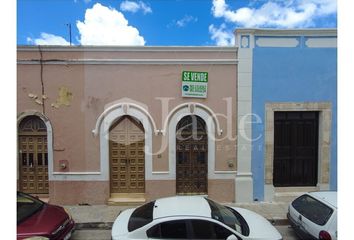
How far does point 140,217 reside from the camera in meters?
4.55

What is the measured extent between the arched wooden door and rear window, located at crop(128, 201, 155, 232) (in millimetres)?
2788

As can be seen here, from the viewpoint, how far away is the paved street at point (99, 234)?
5766 millimetres

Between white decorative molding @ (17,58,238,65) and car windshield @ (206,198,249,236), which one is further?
white decorative molding @ (17,58,238,65)

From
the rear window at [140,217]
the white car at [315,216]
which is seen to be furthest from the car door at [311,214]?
the rear window at [140,217]

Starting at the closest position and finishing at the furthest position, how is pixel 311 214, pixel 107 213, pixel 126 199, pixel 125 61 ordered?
pixel 311 214 < pixel 107 213 < pixel 125 61 < pixel 126 199

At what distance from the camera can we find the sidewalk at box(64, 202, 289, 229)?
6.31 meters

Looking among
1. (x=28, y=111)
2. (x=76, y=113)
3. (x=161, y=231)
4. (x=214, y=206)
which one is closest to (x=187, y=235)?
(x=161, y=231)

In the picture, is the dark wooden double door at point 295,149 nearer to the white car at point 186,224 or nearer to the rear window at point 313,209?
the rear window at point 313,209

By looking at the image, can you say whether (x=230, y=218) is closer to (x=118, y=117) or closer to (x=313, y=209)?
(x=313, y=209)

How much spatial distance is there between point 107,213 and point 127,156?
5.75 feet

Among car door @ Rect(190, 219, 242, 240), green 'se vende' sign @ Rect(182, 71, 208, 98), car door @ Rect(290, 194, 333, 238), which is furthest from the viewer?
green 'se vende' sign @ Rect(182, 71, 208, 98)

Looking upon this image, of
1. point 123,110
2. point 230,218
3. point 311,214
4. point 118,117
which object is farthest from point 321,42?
point 118,117

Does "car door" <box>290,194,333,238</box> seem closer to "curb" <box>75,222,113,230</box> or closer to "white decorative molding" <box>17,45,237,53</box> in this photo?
"curb" <box>75,222,113,230</box>

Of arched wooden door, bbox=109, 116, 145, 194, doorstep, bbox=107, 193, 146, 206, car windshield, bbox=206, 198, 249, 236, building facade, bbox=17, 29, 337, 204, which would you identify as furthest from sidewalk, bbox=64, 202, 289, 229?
car windshield, bbox=206, 198, 249, 236
